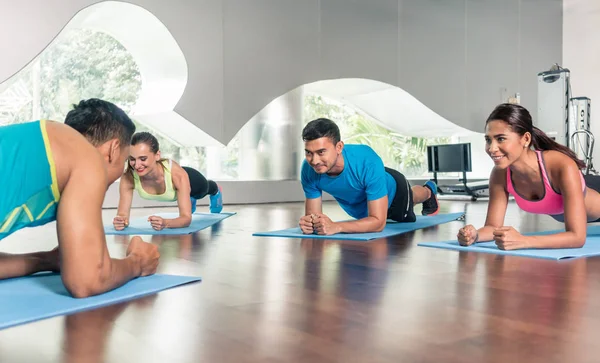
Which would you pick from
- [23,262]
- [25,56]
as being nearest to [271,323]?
[23,262]

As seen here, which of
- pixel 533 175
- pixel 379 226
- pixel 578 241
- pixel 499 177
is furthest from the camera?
pixel 379 226

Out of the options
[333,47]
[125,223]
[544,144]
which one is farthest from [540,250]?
[333,47]

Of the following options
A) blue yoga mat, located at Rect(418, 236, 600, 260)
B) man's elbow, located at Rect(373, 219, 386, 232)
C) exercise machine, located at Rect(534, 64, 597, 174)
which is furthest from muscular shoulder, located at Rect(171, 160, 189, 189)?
exercise machine, located at Rect(534, 64, 597, 174)

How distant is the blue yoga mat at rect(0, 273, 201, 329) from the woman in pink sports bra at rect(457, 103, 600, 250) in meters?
1.33

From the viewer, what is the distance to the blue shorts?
1.29 meters

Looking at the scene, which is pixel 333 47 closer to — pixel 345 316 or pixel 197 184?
pixel 197 184

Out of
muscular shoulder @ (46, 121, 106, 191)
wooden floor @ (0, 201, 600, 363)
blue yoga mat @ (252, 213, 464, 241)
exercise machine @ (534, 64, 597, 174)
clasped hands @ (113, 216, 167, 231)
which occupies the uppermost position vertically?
exercise machine @ (534, 64, 597, 174)

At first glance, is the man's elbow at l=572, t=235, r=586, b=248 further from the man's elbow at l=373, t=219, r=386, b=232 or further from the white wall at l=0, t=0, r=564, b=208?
the white wall at l=0, t=0, r=564, b=208

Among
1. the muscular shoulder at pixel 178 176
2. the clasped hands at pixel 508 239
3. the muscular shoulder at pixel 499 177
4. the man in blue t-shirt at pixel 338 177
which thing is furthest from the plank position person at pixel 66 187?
the muscular shoulder at pixel 178 176

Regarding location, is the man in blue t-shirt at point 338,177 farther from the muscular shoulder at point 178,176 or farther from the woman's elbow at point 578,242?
the woman's elbow at point 578,242

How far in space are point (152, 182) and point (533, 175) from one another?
7.31 ft

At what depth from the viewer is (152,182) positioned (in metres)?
3.53

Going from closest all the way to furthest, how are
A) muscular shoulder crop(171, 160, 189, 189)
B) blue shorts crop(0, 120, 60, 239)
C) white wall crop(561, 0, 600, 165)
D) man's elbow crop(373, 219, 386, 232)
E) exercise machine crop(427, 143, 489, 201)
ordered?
blue shorts crop(0, 120, 60, 239) → man's elbow crop(373, 219, 386, 232) → muscular shoulder crop(171, 160, 189, 189) → exercise machine crop(427, 143, 489, 201) → white wall crop(561, 0, 600, 165)

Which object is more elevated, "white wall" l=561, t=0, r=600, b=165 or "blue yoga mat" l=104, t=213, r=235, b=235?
"white wall" l=561, t=0, r=600, b=165
